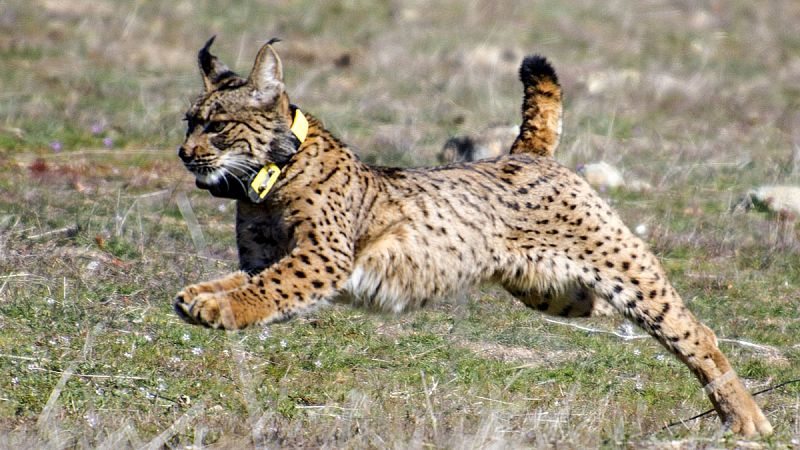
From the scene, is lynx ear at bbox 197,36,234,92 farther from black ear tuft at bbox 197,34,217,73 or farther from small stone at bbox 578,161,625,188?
small stone at bbox 578,161,625,188

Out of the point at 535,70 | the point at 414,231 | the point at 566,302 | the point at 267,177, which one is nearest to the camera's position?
the point at 267,177

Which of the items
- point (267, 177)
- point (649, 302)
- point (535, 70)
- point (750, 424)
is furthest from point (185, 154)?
point (750, 424)

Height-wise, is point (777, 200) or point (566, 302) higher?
point (566, 302)

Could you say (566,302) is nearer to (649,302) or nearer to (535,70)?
(649,302)

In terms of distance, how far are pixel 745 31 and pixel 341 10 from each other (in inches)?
272

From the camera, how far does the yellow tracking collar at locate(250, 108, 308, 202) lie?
6.50m

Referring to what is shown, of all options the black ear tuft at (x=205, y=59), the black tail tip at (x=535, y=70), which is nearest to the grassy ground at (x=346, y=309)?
the black ear tuft at (x=205, y=59)

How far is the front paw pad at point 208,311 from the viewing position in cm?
592

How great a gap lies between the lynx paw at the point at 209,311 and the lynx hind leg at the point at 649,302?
6.85ft

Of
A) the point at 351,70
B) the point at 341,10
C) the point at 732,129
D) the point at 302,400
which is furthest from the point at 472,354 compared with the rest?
the point at 341,10

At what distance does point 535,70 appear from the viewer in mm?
7617

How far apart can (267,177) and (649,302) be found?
7.01ft

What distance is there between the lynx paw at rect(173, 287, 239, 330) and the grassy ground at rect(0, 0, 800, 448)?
426 mm

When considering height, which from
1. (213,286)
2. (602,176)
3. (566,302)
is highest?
(213,286)
